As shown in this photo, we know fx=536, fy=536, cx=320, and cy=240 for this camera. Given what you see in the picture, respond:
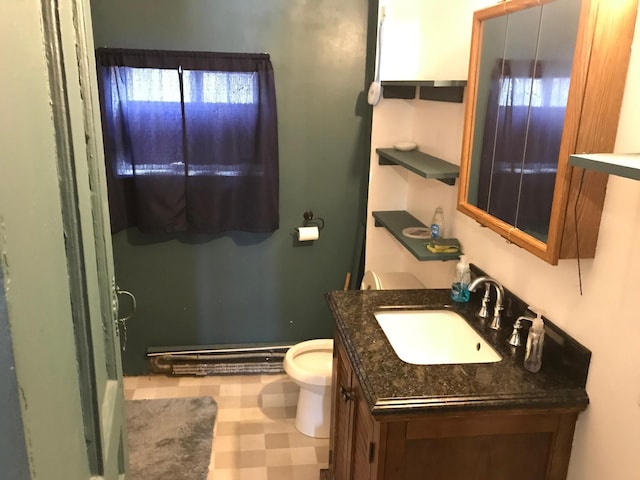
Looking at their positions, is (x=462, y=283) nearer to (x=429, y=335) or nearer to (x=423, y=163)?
(x=429, y=335)

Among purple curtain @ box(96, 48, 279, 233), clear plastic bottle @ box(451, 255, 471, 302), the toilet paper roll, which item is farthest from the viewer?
the toilet paper roll

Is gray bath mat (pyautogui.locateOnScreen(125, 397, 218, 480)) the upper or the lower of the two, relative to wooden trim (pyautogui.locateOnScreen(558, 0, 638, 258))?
lower

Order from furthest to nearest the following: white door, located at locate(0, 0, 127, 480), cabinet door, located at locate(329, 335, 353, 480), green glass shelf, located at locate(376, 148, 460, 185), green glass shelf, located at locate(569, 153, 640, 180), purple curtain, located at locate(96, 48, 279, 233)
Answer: purple curtain, located at locate(96, 48, 279, 233) → green glass shelf, located at locate(376, 148, 460, 185) → cabinet door, located at locate(329, 335, 353, 480) → green glass shelf, located at locate(569, 153, 640, 180) → white door, located at locate(0, 0, 127, 480)

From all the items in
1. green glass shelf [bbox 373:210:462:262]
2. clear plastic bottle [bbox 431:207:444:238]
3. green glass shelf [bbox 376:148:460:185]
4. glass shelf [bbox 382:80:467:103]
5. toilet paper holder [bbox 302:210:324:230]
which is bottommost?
toilet paper holder [bbox 302:210:324:230]

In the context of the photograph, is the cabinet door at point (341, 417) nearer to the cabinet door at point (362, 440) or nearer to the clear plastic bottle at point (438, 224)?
the cabinet door at point (362, 440)

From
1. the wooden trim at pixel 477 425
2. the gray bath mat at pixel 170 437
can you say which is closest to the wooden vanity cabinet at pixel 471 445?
the wooden trim at pixel 477 425

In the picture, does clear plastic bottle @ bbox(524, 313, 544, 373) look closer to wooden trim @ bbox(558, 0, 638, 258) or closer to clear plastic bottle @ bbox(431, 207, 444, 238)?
wooden trim @ bbox(558, 0, 638, 258)

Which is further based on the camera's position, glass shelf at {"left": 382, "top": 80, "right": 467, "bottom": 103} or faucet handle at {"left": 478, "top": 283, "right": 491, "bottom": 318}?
glass shelf at {"left": 382, "top": 80, "right": 467, "bottom": 103}

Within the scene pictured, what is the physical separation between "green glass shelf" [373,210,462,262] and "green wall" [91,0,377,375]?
210 mm

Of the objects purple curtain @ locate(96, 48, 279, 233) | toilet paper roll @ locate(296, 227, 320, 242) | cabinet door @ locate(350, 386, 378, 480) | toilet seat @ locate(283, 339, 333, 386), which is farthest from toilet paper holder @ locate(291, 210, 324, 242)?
cabinet door @ locate(350, 386, 378, 480)

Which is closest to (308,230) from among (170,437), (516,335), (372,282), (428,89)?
(372,282)

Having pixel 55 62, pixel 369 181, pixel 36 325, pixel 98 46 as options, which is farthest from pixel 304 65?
pixel 36 325

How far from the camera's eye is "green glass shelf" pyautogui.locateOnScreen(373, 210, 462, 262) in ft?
7.21

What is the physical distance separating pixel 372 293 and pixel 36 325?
1596mm
